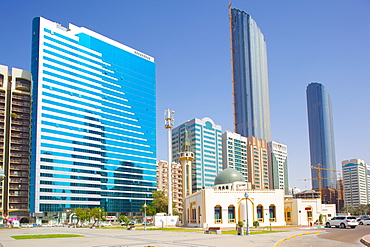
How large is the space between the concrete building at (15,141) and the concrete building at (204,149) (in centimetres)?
7286

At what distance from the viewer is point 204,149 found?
183 meters

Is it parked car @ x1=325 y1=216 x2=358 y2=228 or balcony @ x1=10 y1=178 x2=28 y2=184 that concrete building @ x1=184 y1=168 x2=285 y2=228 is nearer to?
parked car @ x1=325 y1=216 x2=358 y2=228

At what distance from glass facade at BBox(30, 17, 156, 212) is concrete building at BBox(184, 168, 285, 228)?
59.9 meters

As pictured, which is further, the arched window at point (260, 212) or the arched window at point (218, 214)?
the arched window at point (260, 212)

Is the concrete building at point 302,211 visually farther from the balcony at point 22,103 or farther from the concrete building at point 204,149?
the concrete building at point 204,149

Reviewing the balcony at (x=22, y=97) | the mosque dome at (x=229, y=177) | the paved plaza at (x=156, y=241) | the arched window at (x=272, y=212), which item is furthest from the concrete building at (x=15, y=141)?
the paved plaza at (x=156, y=241)

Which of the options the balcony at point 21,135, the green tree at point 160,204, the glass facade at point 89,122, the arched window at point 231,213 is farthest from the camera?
the green tree at point 160,204

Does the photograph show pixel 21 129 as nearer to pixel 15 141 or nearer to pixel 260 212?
pixel 15 141

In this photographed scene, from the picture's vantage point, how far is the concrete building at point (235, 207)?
73.0 meters

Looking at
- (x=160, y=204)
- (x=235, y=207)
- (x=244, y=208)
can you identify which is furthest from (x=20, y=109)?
(x=244, y=208)

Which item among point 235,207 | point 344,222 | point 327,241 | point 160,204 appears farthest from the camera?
point 160,204

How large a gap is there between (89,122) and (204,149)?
64.9m

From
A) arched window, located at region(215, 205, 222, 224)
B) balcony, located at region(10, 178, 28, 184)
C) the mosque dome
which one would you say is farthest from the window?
balcony, located at region(10, 178, 28, 184)

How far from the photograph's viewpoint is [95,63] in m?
143
